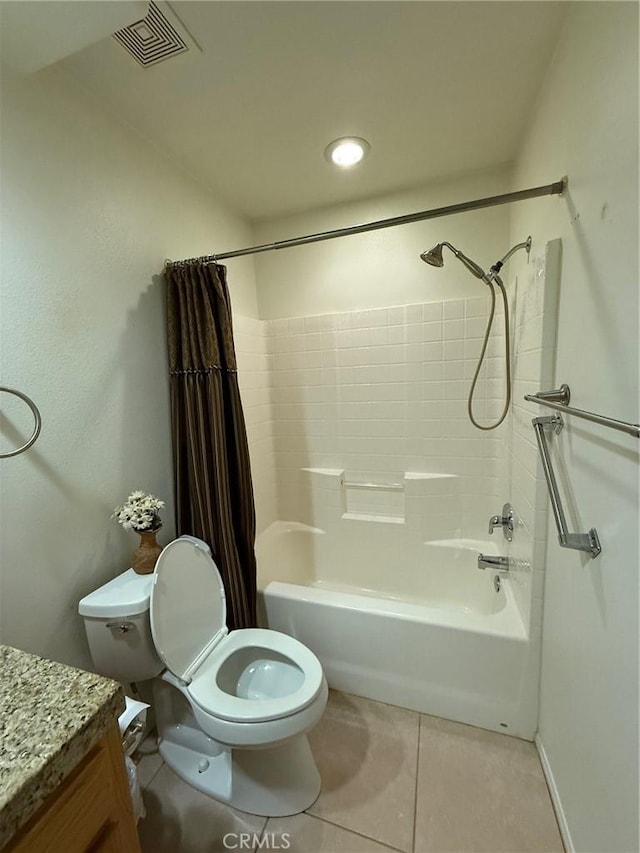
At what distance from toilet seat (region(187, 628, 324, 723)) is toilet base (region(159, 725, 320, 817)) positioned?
7.2 inches

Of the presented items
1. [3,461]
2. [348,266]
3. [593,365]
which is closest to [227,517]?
[3,461]

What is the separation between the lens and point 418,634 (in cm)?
139

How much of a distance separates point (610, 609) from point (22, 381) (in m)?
1.64

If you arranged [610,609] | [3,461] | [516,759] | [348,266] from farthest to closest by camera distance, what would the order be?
1. [348,266]
2. [516,759]
3. [3,461]
4. [610,609]

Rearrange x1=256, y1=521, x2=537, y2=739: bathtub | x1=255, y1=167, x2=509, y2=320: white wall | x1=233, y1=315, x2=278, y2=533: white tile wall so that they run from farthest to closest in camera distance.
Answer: x1=233, y1=315, x2=278, y2=533: white tile wall → x1=255, y1=167, x2=509, y2=320: white wall → x1=256, y1=521, x2=537, y2=739: bathtub

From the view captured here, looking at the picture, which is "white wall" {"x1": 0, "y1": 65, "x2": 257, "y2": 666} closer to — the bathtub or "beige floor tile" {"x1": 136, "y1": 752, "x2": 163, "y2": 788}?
"beige floor tile" {"x1": 136, "y1": 752, "x2": 163, "y2": 788}

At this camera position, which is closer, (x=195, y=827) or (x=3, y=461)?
(x=3, y=461)

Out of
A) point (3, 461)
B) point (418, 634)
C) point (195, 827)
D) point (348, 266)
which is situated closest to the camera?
point (3, 461)

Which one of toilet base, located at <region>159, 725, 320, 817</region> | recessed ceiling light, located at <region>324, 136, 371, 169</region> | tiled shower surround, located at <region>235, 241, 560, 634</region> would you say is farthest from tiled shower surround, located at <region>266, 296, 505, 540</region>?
toilet base, located at <region>159, 725, 320, 817</region>

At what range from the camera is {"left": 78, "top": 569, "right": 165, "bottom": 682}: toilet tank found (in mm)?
1109


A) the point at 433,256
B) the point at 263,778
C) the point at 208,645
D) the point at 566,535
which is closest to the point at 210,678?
the point at 208,645

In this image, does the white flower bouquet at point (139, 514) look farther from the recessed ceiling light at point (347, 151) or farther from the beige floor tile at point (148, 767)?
the recessed ceiling light at point (347, 151)

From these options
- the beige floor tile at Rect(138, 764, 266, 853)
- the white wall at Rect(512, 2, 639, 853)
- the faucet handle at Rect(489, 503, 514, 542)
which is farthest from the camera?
the faucet handle at Rect(489, 503, 514, 542)

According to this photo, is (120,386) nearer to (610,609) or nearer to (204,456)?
(204,456)
